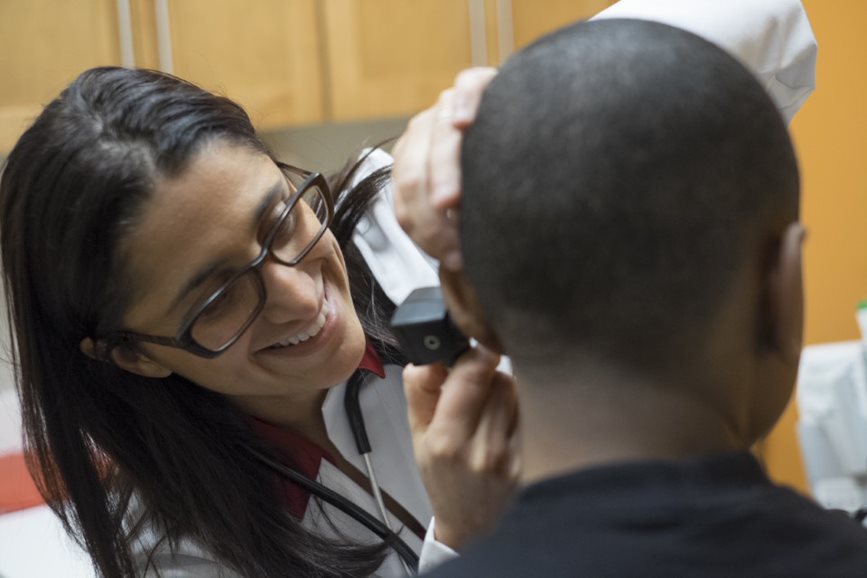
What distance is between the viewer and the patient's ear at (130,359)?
3.81 feet

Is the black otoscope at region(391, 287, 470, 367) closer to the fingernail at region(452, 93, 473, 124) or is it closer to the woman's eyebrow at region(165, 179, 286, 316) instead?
the fingernail at region(452, 93, 473, 124)

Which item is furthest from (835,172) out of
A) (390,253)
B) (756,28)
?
(390,253)

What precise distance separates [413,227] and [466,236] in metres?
0.12

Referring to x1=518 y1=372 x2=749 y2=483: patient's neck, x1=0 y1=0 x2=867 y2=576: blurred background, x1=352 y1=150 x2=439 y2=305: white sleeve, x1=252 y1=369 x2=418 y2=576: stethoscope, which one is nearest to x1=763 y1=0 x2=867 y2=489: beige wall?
x1=0 y1=0 x2=867 y2=576: blurred background

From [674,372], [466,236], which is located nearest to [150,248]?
[466,236]

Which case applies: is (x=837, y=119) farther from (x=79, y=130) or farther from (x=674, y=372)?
(x=674, y=372)

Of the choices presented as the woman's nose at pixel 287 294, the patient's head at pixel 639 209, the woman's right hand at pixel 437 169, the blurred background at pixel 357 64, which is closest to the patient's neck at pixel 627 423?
the patient's head at pixel 639 209

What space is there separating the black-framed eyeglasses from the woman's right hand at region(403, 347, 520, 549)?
27 cm

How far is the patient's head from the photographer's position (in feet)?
1.89

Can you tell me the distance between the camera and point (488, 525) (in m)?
0.88

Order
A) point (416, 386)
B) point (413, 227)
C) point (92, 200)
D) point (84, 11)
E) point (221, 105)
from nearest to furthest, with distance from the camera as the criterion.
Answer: point (413, 227), point (416, 386), point (92, 200), point (221, 105), point (84, 11)

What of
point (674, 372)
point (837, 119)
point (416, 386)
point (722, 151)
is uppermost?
point (722, 151)

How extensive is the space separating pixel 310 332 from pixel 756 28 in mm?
577

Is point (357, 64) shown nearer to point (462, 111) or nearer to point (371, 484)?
point (371, 484)
